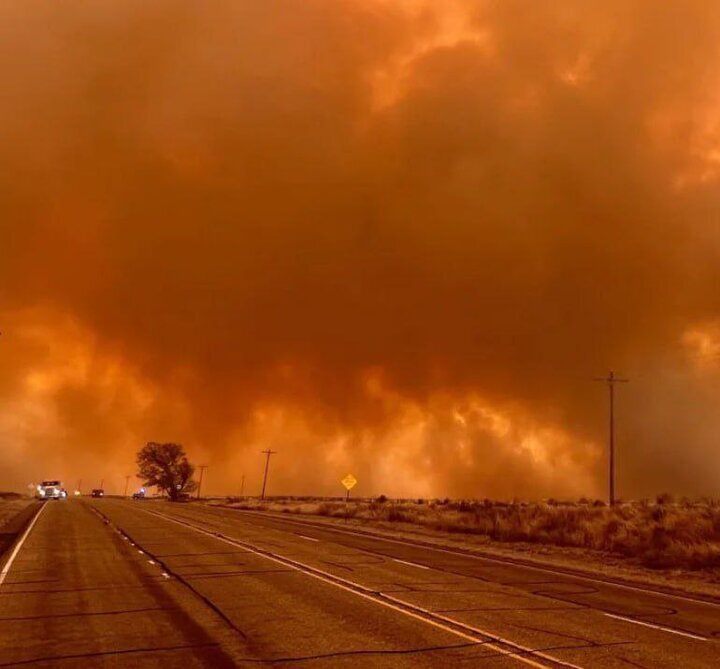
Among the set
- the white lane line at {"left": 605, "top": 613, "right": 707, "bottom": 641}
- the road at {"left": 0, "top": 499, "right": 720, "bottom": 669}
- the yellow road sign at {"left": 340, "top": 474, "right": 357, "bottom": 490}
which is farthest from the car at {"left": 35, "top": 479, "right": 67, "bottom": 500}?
the white lane line at {"left": 605, "top": 613, "right": 707, "bottom": 641}

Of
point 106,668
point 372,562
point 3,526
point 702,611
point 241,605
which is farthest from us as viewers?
point 3,526

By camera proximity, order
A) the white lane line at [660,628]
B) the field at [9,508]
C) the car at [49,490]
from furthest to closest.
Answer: the car at [49,490]
the field at [9,508]
the white lane line at [660,628]

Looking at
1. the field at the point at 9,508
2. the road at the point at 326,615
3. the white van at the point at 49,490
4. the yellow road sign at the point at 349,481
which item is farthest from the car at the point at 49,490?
the road at the point at 326,615

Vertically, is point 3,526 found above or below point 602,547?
below

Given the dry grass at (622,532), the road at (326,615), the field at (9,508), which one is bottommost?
the field at (9,508)

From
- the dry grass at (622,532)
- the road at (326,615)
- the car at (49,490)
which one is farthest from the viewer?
the car at (49,490)

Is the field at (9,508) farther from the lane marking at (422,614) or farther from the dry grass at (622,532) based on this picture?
the dry grass at (622,532)

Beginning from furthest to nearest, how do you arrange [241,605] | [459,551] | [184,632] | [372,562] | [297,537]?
[297,537], [459,551], [372,562], [241,605], [184,632]

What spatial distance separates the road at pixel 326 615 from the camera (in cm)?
749

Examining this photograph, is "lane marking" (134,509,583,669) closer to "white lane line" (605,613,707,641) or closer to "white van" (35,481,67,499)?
"white lane line" (605,613,707,641)

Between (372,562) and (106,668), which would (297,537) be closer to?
(372,562)

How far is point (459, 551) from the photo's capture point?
73.0 ft

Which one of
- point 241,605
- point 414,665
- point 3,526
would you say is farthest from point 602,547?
point 3,526

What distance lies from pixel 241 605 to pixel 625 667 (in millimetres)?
5974
